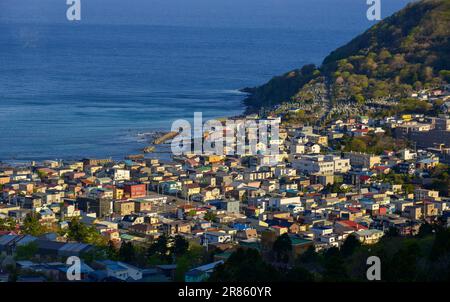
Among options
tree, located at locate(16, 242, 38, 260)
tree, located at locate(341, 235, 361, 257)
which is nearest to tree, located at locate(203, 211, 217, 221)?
tree, located at locate(16, 242, 38, 260)

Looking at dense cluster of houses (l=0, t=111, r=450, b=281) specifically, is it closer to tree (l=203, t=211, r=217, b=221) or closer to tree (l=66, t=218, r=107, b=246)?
tree (l=203, t=211, r=217, b=221)

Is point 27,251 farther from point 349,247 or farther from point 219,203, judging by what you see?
point 219,203

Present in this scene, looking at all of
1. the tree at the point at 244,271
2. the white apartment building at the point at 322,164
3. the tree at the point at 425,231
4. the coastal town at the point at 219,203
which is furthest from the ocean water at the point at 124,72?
the tree at the point at 244,271

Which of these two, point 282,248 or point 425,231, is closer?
point 282,248

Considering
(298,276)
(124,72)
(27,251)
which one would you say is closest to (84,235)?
(27,251)

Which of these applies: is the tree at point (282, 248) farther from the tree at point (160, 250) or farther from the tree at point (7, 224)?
the tree at point (7, 224)

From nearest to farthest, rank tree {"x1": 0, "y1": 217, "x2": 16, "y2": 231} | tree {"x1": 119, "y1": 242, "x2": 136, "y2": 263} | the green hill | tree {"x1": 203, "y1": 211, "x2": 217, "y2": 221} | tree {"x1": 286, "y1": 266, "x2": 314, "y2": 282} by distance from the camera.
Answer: tree {"x1": 286, "y1": 266, "x2": 314, "y2": 282}
tree {"x1": 119, "y1": 242, "x2": 136, "y2": 263}
tree {"x1": 0, "y1": 217, "x2": 16, "y2": 231}
tree {"x1": 203, "y1": 211, "x2": 217, "y2": 221}
the green hill
